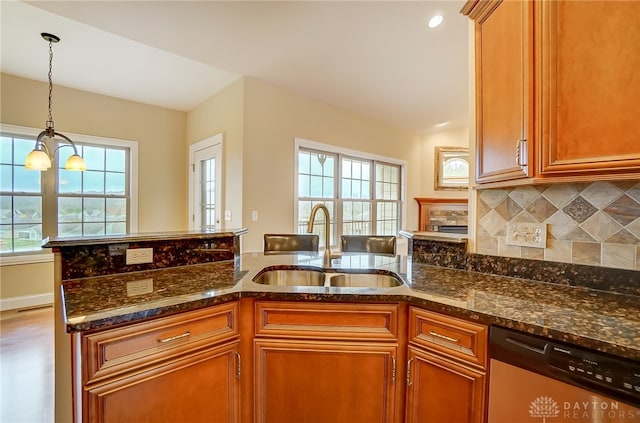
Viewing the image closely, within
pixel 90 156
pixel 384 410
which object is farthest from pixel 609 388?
pixel 90 156

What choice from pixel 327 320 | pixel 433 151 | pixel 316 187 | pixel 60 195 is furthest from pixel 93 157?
pixel 433 151

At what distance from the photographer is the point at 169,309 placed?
1.03m

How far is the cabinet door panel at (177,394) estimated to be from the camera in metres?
0.94

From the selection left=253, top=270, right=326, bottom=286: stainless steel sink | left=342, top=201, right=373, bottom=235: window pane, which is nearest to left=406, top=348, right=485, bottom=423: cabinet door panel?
left=253, top=270, right=326, bottom=286: stainless steel sink

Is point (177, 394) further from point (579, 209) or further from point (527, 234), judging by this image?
point (579, 209)

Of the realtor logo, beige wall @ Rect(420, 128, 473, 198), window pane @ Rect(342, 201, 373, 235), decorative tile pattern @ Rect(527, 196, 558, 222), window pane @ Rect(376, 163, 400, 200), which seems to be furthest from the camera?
beige wall @ Rect(420, 128, 473, 198)

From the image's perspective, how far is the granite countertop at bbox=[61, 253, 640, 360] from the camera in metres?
0.87

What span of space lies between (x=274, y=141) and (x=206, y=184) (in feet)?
4.27

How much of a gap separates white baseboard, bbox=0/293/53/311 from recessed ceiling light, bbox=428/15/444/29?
205 inches

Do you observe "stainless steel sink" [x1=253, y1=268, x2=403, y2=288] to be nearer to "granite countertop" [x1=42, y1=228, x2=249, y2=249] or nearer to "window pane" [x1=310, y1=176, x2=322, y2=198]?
"granite countertop" [x1=42, y1=228, x2=249, y2=249]

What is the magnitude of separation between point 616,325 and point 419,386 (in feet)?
2.16

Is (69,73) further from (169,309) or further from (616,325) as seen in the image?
(616,325)

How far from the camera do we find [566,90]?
1.04 m

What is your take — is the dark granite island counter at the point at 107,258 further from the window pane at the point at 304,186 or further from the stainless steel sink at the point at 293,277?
the window pane at the point at 304,186
